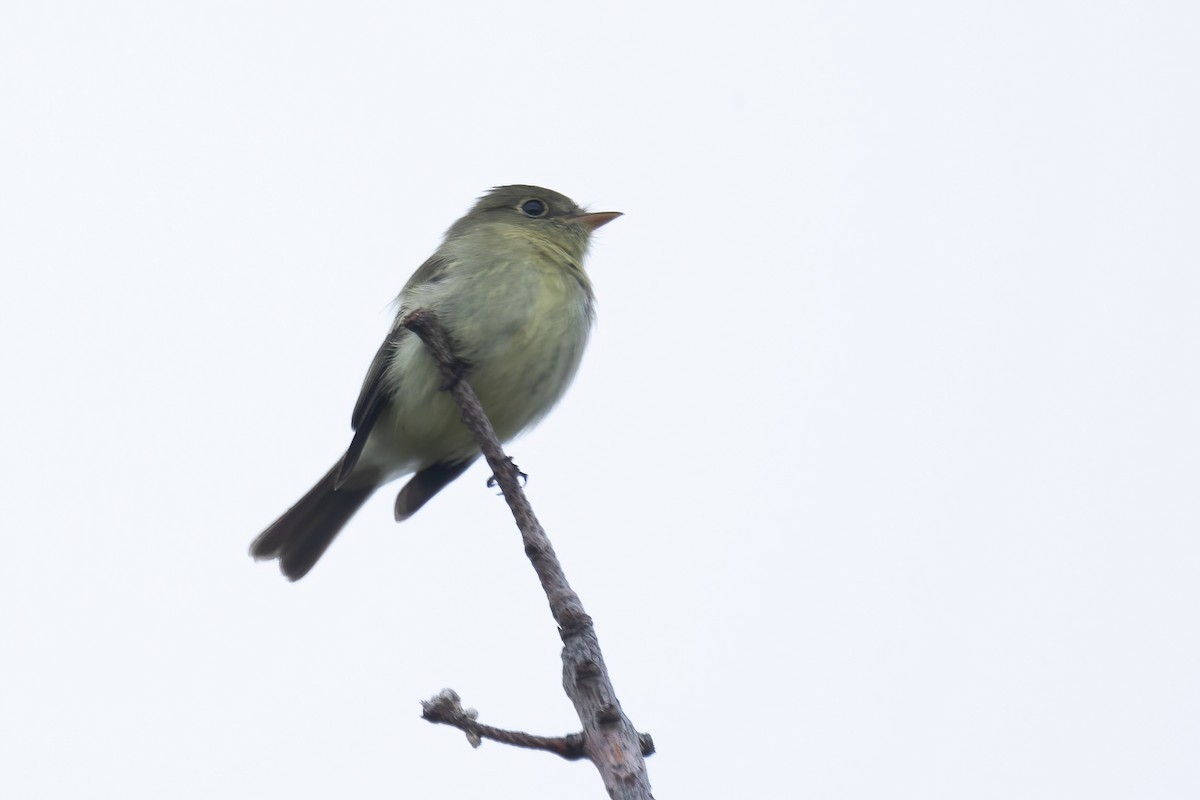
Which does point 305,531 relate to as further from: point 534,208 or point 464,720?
point 464,720

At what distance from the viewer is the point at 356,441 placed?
671cm

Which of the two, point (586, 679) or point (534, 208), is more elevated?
point (534, 208)

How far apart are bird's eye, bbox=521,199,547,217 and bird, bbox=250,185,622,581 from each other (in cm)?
12

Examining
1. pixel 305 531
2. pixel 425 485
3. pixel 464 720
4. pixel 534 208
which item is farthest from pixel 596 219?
pixel 464 720

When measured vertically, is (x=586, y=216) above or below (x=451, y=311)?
above

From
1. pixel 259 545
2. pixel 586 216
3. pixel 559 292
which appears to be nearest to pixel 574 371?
pixel 559 292

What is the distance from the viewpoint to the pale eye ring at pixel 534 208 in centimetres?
789

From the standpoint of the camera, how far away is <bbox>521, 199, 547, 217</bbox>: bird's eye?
25.9ft

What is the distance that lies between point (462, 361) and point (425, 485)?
4.40 ft

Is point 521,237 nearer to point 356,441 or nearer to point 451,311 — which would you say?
point 451,311

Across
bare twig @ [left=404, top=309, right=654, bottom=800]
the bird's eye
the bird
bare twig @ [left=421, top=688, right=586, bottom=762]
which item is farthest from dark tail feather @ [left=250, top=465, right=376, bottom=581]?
bare twig @ [left=421, top=688, right=586, bottom=762]

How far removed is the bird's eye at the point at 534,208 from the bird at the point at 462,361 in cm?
12

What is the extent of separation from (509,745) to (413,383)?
11.9 feet

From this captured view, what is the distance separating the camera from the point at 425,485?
7.28m
